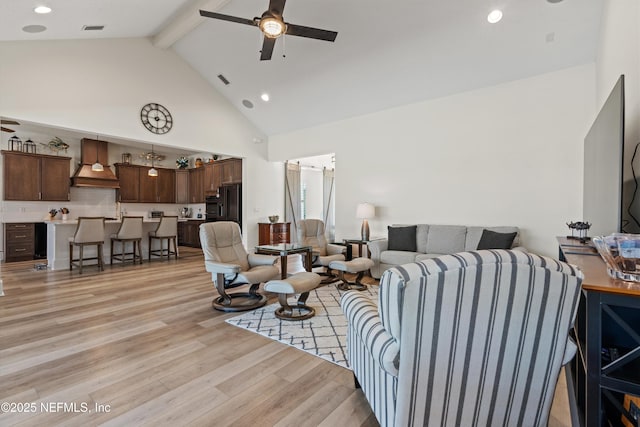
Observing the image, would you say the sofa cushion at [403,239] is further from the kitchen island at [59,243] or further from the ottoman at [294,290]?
the kitchen island at [59,243]

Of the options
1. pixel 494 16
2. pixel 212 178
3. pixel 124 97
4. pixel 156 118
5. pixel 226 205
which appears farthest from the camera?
pixel 212 178

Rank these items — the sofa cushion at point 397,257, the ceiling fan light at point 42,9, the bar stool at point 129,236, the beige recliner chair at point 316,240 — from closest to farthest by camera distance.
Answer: the ceiling fan light at point 42,9, the sofa cushion at point 397,257, the beige recliner chair at point 316,240, the bar stool at point 129,236

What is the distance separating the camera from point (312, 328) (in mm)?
3016

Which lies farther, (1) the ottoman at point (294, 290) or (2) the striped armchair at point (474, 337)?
(1) the ottoman at point (294, 290)

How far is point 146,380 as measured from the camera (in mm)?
2107

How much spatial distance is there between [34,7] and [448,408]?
5248 mm

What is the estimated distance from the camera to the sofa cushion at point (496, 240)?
13.5ft

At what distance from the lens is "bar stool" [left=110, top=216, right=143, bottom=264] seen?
6.33 metres

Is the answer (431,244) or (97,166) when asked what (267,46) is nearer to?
(431,244)

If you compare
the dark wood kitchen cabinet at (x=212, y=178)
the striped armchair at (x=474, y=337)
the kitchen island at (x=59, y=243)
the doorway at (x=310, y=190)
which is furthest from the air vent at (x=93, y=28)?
the striped armchair at (x=474, y=337)

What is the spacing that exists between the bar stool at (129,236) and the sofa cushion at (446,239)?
18.9 ft

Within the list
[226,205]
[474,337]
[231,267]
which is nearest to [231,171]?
[226,205]

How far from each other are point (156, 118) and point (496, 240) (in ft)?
20.1

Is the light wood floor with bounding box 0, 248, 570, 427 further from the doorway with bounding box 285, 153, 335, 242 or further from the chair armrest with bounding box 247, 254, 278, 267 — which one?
the doorway with bounding box 285, 153, 335, 242
